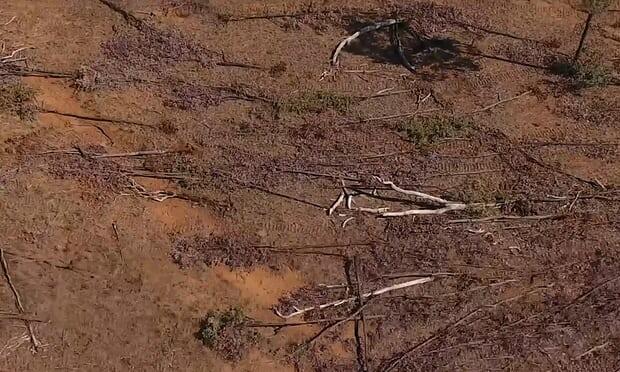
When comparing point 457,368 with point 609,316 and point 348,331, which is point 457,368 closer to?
point 348,331

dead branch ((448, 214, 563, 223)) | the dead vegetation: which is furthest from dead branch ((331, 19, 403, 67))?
the dead vegetation

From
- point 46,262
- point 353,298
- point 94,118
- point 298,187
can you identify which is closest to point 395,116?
point 298,187

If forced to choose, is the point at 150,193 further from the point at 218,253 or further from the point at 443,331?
the point at 443,331

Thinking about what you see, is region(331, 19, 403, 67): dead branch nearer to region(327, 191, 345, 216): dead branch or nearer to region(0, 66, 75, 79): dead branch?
region(327, 191, 345, 216): dead branch

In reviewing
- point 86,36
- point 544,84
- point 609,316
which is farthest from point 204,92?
point 609,316

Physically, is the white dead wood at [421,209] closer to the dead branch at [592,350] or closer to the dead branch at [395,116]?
the dead branch at [395,116]
